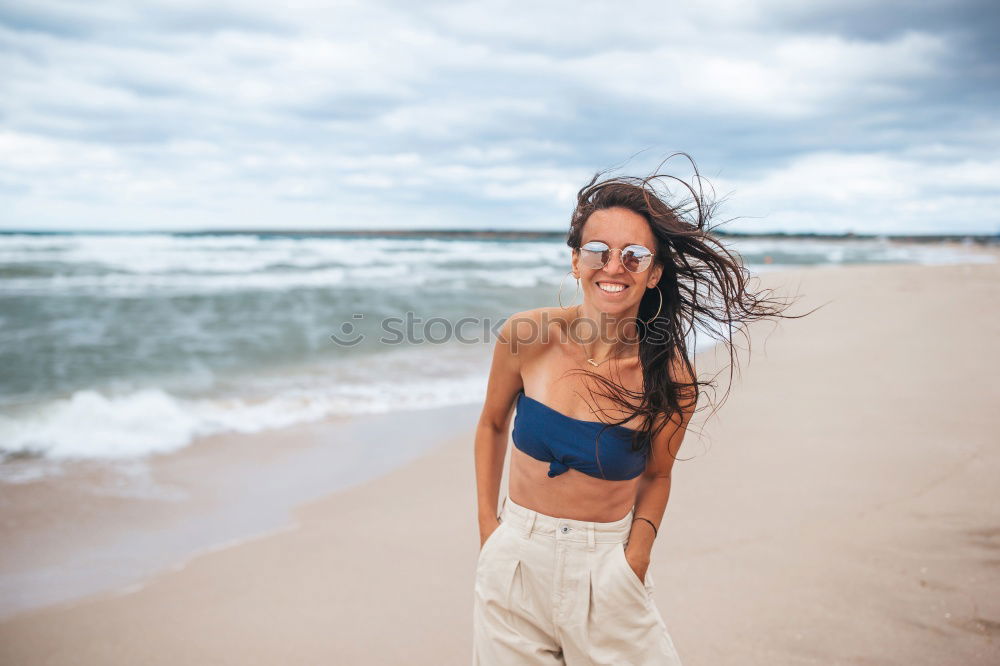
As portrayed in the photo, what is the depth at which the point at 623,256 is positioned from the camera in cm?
207

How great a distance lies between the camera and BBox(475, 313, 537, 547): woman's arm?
2.21m

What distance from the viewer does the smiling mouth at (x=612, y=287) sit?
2078 millimetres

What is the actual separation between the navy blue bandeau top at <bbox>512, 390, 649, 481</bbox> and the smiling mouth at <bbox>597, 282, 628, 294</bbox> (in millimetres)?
432

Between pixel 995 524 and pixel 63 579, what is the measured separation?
587 cm

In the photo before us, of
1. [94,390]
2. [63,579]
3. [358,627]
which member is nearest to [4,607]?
[63,579]

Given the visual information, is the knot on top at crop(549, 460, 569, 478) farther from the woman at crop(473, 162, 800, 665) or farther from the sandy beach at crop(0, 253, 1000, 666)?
the sandy beach at crop(0, 253, 1000, 666)

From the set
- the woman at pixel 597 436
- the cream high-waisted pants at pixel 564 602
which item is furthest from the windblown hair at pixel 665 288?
the cream high-waisted pants at pixel 564 602

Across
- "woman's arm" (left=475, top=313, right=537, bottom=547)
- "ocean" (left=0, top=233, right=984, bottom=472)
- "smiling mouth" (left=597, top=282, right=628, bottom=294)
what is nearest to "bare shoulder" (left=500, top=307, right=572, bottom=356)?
"woman's arm" (left=475, top=313, right=537, bottom=547)

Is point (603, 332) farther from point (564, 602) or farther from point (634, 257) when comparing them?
point (564, 602)

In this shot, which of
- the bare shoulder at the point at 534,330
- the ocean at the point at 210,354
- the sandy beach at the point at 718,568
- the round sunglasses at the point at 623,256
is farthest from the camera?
the ocean at the point at 210,354

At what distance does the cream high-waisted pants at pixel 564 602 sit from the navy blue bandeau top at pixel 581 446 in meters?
0.17

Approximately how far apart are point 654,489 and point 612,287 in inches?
28.0

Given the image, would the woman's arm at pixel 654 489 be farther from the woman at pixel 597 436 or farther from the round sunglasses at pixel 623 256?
the round sunglasses at pixel 623 256

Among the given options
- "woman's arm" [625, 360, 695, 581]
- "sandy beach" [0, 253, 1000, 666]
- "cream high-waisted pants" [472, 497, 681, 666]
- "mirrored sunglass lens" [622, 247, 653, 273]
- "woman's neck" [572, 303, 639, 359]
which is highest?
"mirrored sunglass lens" [622, 247, 653, 273]
